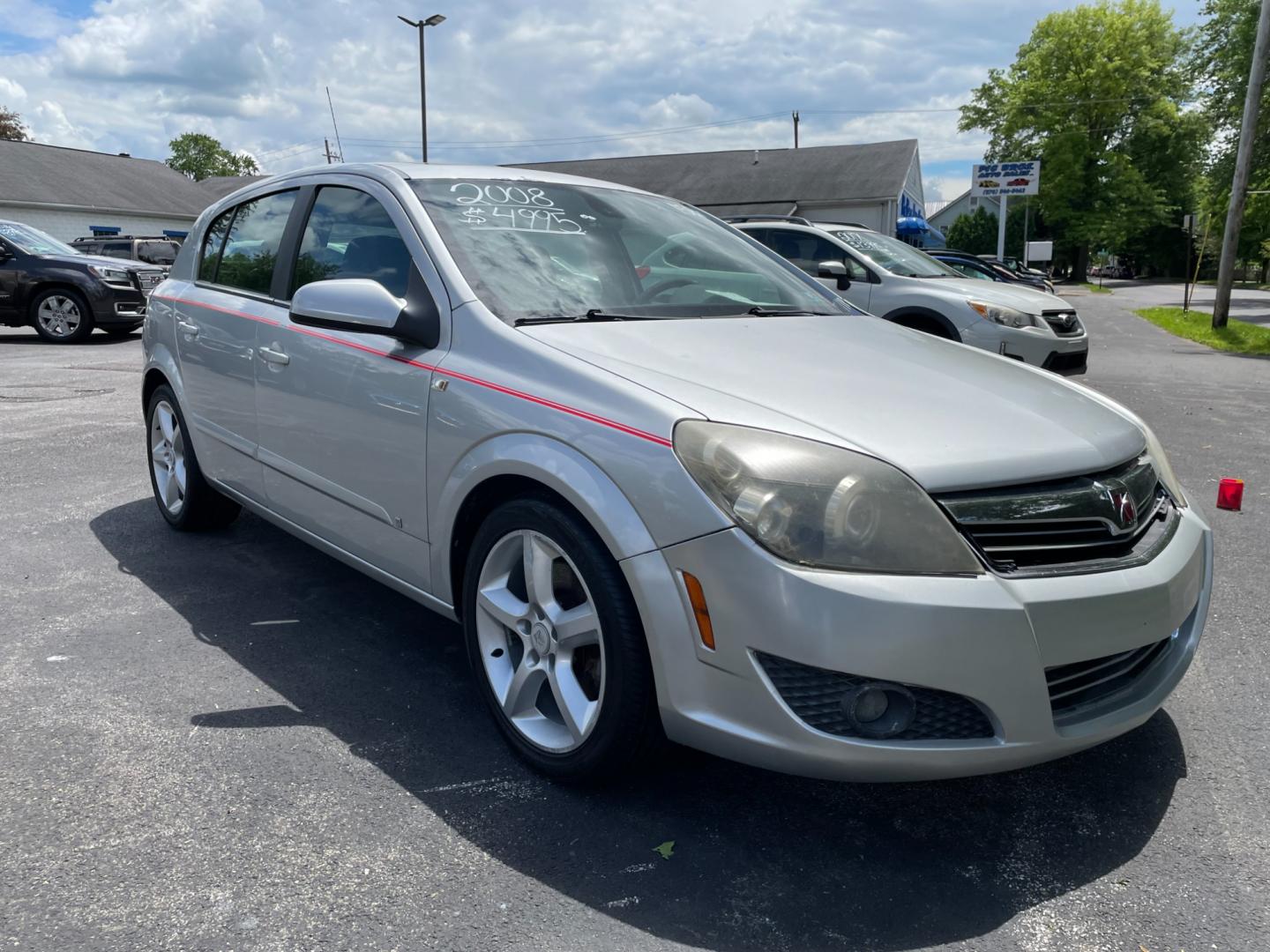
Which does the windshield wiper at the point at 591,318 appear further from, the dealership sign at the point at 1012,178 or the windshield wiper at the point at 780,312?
the dealership sign at the point at 1012,178

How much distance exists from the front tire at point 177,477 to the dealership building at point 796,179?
45.3 m

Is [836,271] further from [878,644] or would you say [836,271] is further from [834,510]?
[878,644]

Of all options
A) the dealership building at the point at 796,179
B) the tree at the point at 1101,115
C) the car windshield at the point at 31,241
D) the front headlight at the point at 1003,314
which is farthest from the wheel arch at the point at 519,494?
the tree at the point at 1101,115

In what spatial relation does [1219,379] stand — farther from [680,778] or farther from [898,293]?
[680,778]

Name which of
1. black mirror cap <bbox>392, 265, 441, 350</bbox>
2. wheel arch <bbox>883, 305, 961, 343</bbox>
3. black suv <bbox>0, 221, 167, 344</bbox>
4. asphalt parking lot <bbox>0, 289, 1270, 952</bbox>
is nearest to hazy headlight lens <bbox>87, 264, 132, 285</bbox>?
black suv <bbox>0, 221, 167, 344</bbox>

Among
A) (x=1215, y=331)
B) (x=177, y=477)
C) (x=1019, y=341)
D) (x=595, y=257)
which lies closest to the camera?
(x=595, y=257)

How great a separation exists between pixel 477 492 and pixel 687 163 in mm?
55013

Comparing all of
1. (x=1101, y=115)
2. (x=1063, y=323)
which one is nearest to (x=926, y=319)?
(x=1063, y=323)

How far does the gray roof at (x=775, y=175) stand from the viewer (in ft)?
164

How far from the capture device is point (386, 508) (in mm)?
3242

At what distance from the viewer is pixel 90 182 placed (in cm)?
4200

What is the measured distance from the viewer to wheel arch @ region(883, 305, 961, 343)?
9.56 metres

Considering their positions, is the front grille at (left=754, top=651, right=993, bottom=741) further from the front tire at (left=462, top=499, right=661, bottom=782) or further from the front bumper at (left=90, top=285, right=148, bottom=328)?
the front bumper at (left=90, top=285, right=148, bottom=328)

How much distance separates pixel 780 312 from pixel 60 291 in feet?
48.2
